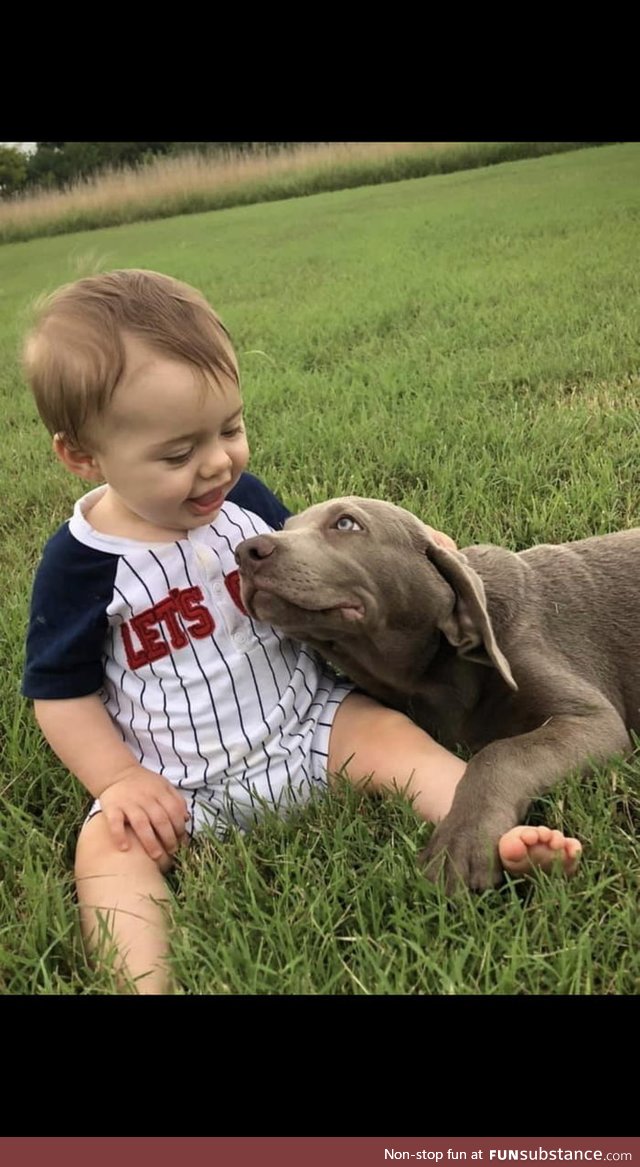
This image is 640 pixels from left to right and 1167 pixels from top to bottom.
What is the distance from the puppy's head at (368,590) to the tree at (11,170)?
5.49 feet

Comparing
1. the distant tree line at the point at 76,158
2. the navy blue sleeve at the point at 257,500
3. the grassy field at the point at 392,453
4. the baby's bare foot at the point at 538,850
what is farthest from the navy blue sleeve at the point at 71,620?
the distant tree line at the point at 76,158

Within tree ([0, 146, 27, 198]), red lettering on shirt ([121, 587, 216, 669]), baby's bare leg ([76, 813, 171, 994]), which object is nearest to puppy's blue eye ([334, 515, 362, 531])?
red lettering on shirt ([121, 587, 216, 669])

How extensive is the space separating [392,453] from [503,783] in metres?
1.86

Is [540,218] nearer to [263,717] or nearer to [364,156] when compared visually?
[364,156]

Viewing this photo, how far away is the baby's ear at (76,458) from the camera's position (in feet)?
6.11

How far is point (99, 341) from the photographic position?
1738mm

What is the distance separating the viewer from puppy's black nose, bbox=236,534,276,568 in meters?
1.74

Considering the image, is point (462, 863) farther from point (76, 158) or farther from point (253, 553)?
point (76, 158)

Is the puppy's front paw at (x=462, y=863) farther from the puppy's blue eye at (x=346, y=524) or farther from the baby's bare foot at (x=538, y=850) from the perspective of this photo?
the puppy's blue eye at (x=346, y=524)

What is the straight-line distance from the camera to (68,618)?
188 cm

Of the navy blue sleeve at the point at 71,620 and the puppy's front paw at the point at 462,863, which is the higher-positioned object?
the navy blue sleeve at the point at 71,620
